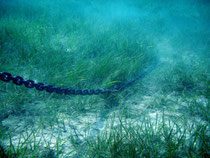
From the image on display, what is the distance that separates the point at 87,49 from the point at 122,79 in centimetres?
179

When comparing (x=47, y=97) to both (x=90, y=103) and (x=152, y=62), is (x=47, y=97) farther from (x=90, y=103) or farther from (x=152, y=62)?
(x=152, y=62)

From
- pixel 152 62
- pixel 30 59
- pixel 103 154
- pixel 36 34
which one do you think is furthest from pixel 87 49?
pixel 103 154

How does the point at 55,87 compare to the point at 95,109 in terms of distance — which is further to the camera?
the point at 95,109

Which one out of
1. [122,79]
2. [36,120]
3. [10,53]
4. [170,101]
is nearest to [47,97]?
[36,120]

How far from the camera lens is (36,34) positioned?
4.06 meters

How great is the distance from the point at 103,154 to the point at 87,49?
3144 millimetres

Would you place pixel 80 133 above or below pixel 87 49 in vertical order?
below

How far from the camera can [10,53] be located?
2980mm

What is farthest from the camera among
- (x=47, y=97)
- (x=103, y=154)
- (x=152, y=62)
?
(x=152, y=62)

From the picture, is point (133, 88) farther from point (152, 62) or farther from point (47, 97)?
point (152, 62)

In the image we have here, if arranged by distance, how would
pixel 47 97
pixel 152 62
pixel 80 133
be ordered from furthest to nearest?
pixel 152 62 → pixel 47 97 → pixel 80 133

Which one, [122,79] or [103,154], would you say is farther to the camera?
[122,79]

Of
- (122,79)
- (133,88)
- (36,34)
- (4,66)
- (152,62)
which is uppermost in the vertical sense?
(36,34)

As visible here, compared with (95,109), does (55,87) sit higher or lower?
higher
